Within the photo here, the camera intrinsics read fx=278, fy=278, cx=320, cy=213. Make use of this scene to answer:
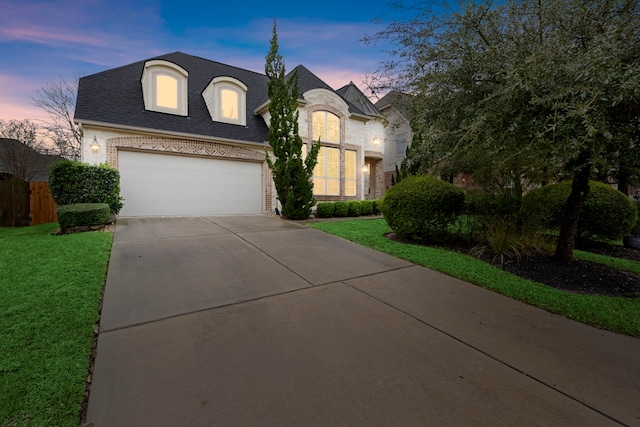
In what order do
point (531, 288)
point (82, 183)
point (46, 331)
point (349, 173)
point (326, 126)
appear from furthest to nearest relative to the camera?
point (349, 173) < point (326, 126) < point (82, 183) < point (531, 288) < point (46, 331)

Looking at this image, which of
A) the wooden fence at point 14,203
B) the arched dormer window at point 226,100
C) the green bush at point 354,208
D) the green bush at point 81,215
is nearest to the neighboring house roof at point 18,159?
the wooden fence at point 14,203

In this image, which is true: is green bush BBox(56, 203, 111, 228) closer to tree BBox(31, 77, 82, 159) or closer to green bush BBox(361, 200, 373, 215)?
green bush BBox(361, 200, 373, 215)

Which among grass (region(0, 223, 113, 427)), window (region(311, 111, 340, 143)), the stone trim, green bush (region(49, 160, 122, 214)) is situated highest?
window (region(311, 111, 340, 143))

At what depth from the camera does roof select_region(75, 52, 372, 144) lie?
8547 mm

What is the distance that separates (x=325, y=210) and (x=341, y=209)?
2.33 feet

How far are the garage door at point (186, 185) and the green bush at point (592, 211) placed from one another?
28.1 feet

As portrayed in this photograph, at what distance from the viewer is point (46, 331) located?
221cm

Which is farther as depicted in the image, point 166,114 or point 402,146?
point 402,146

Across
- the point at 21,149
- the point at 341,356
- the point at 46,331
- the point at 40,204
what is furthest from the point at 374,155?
the point at 21,149

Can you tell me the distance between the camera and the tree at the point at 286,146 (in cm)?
874

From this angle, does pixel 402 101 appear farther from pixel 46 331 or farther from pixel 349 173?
pixel 349 173

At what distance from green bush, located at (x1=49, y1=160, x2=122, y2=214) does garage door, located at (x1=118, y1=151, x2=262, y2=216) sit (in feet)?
3.58

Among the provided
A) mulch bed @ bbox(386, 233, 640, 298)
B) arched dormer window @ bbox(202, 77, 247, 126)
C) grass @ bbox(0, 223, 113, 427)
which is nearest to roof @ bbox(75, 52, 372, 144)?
arched dormer window @ bbox(202, 77, 247, 126)

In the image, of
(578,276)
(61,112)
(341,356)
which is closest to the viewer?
(341,356)
